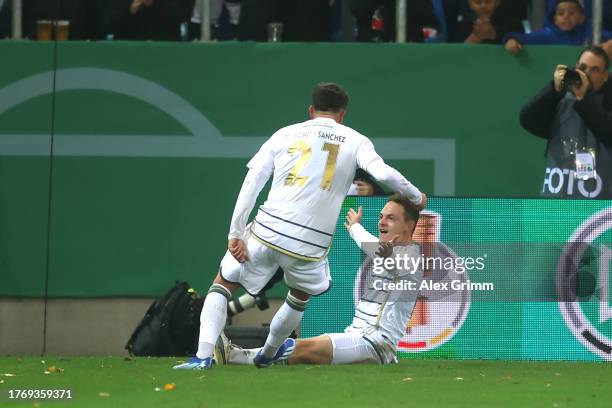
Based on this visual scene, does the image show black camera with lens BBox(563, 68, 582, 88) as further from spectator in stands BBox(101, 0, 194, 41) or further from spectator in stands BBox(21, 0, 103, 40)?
spectator in stands BBox(21, 0, 103, 40)

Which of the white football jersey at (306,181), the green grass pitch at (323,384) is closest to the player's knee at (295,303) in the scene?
the white football jersey at (306,181)

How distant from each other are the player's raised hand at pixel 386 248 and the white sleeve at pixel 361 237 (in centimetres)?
4

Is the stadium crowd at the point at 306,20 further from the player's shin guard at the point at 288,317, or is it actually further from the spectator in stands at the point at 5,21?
the player's shin guard at the point at 288,317

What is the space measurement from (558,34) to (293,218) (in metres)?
4.72

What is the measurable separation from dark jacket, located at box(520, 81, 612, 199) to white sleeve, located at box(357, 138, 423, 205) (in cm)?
265

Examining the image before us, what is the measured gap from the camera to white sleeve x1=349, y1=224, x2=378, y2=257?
10438 millimetres

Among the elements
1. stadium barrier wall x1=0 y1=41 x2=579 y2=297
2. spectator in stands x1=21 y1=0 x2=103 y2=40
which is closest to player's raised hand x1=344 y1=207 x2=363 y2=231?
stadium barrier wall x1=0 y1=41 x2=579 y2=297

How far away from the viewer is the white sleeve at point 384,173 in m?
9.12

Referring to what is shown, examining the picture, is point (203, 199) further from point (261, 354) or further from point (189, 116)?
point (261, 354)

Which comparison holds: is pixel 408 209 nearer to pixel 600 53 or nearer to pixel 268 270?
pixel 268 270

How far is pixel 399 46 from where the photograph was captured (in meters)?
13.2

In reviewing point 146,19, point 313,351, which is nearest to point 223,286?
point 313,351

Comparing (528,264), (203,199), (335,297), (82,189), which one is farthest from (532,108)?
(82,189)

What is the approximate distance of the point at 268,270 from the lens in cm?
947
